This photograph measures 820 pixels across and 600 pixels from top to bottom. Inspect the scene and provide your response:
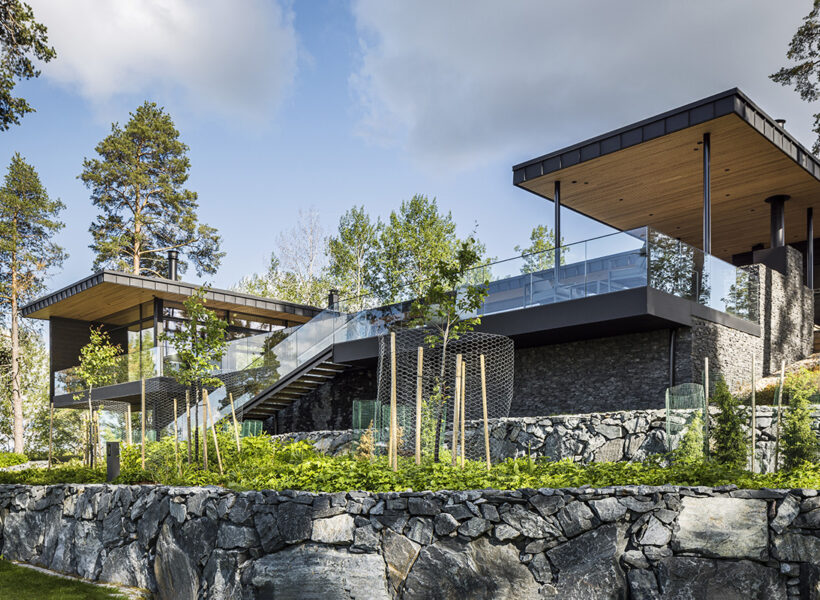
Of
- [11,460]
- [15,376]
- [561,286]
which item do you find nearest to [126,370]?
[11,460]

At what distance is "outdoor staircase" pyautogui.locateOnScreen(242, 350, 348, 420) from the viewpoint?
715 inches

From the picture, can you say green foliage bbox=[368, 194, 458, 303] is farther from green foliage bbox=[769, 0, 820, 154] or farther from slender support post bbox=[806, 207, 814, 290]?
slender support post bbox=[806, 207, 814, 290]

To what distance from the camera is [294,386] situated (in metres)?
18.9

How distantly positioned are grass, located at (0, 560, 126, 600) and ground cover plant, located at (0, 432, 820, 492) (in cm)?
150

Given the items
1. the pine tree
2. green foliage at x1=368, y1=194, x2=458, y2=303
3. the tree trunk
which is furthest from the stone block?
the pine tree

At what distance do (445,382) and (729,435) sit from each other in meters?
5.30

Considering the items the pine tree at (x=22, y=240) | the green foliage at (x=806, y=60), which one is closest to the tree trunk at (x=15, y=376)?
the pine tree at (x=22, y=240)

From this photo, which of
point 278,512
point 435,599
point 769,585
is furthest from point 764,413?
point 278,512

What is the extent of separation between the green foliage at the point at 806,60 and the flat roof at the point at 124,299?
16392 mm

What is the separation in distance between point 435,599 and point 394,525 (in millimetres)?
738

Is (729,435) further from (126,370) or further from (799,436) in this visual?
(126,370)

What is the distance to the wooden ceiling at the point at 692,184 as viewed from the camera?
15.2 m

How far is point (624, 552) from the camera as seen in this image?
20.5 ft

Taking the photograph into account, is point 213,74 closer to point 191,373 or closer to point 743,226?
point 191,373
